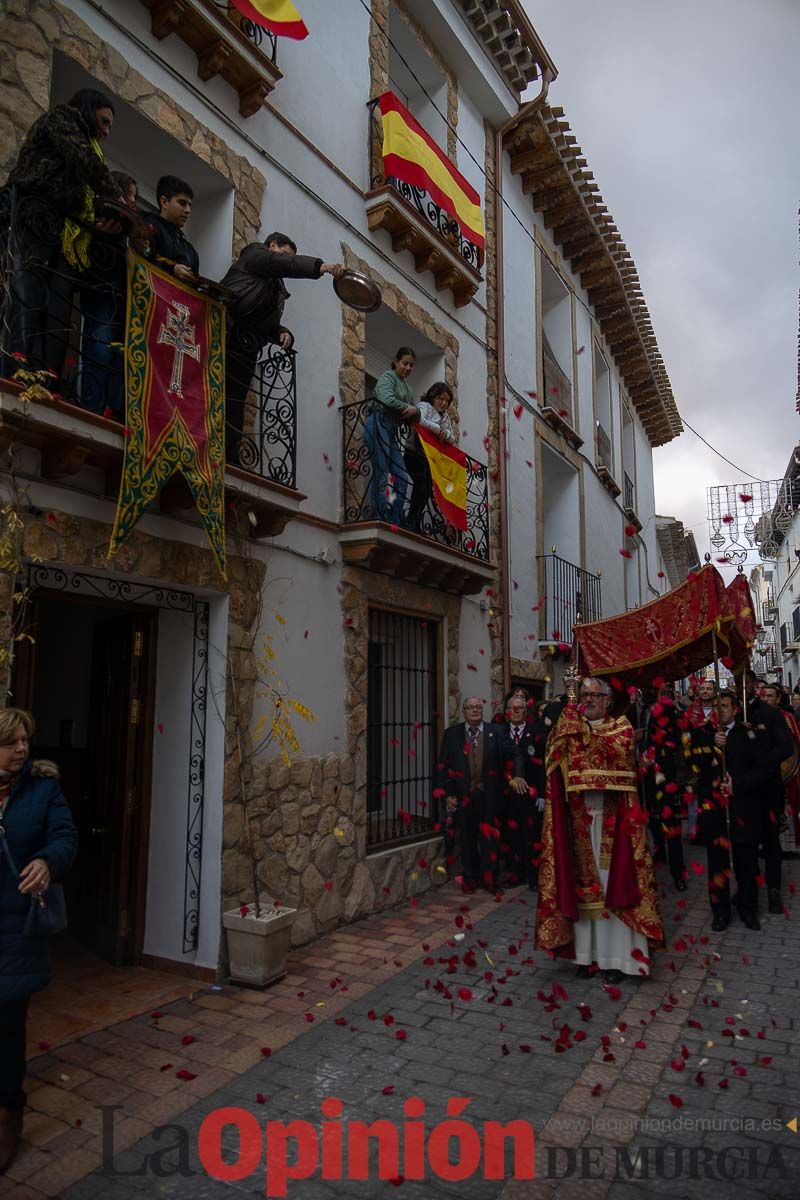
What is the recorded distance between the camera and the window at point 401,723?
775cm

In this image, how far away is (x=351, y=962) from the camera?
5633mm

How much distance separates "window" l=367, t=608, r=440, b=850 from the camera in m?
7.75

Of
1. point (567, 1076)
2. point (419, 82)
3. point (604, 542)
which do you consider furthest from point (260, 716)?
point (604, 542)

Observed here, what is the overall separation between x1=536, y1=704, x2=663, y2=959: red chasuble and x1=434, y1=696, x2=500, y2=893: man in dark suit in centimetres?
234

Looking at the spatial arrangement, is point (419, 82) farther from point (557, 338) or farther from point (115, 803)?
point (115, 803)

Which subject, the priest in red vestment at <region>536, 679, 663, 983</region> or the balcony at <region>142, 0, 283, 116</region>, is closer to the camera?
the priest in red vestment at <region>536, 679, 663, 983</region>

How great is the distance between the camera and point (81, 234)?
14.5 ft

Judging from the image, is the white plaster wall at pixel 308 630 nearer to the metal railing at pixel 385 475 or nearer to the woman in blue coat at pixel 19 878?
the metal railing at pixel 385 475

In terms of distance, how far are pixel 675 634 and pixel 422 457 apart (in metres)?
2.91

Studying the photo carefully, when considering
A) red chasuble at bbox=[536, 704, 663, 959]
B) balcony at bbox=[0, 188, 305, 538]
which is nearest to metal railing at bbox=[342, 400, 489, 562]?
balcony at bbox=[0, 188, 305, 538]

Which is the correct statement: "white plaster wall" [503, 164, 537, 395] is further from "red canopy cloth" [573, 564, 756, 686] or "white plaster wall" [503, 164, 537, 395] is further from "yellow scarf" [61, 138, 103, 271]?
"yellow scarf" [61, 138, 103, 271]

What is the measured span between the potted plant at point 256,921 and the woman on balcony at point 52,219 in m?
2.50

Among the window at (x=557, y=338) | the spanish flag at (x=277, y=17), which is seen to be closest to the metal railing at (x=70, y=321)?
the spanish flag at (x=277, y=17)

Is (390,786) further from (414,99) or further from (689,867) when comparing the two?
(414,99)
